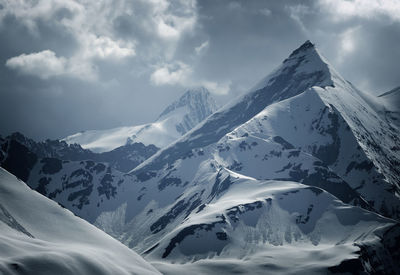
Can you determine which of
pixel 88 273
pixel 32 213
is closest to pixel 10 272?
pixel 88 273

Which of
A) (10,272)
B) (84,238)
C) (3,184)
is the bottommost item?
(10,272)

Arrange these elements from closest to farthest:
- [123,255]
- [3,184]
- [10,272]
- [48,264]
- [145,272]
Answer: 1. [10,272]
2. [48,264]
3. [145,272]
4. [123,255]
5. [3,184]

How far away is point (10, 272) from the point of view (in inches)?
4414

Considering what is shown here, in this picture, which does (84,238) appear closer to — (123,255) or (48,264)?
(123,255)

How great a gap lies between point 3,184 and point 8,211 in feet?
85.4

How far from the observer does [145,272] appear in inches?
6678

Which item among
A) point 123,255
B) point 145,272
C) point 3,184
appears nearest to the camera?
point 145,272

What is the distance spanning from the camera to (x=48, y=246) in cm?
14550

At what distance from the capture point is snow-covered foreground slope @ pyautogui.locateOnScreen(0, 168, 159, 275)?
123394 mm

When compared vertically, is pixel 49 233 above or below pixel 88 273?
above

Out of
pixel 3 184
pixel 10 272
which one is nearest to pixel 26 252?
pixel 10 272

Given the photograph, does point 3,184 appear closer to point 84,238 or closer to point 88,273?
point 84,238

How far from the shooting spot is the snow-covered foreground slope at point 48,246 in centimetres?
12339

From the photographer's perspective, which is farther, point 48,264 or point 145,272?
point 145,272
